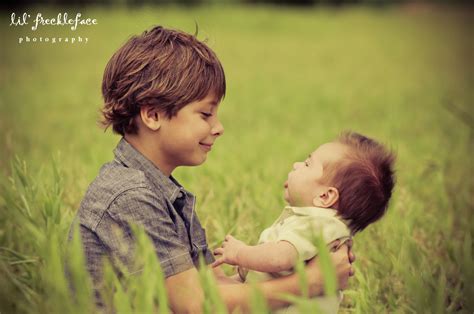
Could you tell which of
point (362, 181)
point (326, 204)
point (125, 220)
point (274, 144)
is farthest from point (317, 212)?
point (274, 144)

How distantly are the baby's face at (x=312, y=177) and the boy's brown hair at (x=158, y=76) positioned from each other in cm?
36

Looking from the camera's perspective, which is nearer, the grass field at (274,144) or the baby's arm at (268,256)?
the baby's arm at (268,256)

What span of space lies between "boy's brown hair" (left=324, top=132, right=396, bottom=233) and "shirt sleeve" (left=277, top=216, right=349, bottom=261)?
6 cm

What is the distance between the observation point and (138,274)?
164 centimetres

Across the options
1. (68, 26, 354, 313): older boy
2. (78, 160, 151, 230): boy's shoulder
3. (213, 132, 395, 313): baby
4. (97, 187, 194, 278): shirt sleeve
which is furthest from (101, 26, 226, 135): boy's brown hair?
(213, 132, 395, 313): baby

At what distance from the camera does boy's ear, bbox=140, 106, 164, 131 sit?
1897 mm

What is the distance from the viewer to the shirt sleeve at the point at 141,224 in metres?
1.71

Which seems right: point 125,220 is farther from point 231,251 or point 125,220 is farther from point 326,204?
point 326,204

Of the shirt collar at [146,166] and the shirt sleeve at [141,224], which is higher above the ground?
the shirt collar at [146,166]

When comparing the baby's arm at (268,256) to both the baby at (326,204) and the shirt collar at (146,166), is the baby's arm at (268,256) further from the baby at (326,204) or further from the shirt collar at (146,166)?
the shirt collar at (146,166)

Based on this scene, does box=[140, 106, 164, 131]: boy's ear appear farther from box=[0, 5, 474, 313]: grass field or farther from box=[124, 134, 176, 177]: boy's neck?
box=[0, 5, 474, 313]: grass field

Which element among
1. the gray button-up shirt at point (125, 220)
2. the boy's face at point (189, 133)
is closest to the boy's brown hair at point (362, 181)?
the boy's face at point (189, 133)

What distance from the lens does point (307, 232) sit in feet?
5.93

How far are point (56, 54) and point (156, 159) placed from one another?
34.9 ft
